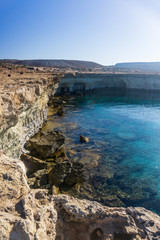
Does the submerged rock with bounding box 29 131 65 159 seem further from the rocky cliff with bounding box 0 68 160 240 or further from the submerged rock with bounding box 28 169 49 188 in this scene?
the rocky cliff with bounding box 0 68 160 240

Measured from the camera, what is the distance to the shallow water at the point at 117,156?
8734mm

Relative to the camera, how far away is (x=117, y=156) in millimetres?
12664

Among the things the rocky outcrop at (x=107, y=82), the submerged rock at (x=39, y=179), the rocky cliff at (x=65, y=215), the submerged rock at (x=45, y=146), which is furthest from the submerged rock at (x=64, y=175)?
the rocky outcrop at (x=107, y=82)

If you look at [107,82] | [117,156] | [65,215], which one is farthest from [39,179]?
[107,82]

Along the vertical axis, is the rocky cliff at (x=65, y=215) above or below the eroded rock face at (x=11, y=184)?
below

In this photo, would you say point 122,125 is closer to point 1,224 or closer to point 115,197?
point 115,197

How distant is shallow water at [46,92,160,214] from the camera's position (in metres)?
8.73

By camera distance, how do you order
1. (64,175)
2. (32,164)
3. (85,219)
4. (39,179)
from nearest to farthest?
(85,219), (39,179), (64,175), (32,164)

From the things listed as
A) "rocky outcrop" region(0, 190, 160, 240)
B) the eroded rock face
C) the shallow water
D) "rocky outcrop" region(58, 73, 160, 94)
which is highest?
"rocky outcrop" region(58, 73, 160, 94)

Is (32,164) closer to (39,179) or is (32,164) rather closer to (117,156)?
(39,179)

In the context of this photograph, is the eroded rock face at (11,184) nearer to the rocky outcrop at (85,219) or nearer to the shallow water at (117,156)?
the rocky outcrop at (85,219)

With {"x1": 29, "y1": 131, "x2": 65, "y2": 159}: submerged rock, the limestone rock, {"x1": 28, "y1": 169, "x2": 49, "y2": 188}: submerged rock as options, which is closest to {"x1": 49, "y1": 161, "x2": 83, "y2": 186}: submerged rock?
{"x1": 28, "y1": 169, "x2": 49, "y2": 188}: submerged rock

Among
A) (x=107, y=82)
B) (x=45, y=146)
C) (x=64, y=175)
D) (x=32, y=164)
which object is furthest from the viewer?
(x=107, y=82)

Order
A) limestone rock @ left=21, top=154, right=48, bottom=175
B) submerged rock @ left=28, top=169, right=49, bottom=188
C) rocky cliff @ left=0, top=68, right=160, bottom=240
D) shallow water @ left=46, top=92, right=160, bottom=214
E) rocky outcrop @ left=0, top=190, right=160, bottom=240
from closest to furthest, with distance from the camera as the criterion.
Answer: rocky cliff @ left=0, top=68, right=160, bottom=240
rocky outcrop @ left=0, top=190, right=160, bottom=240
submerged rock @ left=28, top=169, right=49, bottom=188
shallow water @ left=46, top=92, right=160, bottom=214
limestone rock @ left=21, top=154, right=48, bottom=175
